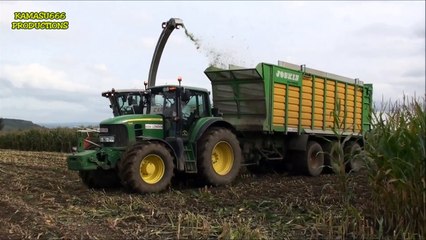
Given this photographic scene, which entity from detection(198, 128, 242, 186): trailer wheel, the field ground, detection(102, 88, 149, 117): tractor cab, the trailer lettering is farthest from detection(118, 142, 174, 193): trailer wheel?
the trailer lettering

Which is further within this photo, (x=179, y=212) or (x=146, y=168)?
(x=146, y=168)

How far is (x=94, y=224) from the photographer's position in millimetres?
6117

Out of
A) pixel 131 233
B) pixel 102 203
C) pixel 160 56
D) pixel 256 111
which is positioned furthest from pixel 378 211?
pixel 160 56

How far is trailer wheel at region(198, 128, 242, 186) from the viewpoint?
31.8 feet

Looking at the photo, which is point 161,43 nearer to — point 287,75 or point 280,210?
point 287,75

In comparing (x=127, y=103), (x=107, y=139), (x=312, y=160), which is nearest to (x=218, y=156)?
(x=127, y=103)

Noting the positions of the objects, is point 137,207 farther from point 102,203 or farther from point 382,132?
point 382,132

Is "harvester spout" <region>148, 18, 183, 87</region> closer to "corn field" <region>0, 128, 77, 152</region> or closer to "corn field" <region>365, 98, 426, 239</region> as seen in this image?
"corn field" <region>365, 98, 426, 239</region>

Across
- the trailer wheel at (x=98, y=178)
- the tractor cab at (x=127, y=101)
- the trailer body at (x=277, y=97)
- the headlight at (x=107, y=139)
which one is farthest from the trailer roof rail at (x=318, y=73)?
the trailer wheel at (x=98, y=178)

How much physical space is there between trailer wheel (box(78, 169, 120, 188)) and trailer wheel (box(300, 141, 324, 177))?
486cm

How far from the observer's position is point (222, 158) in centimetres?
1054

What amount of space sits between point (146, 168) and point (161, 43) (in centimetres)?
568

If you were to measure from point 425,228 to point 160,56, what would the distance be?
10.0 m

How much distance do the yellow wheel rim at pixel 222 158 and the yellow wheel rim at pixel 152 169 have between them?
1.52 metres
